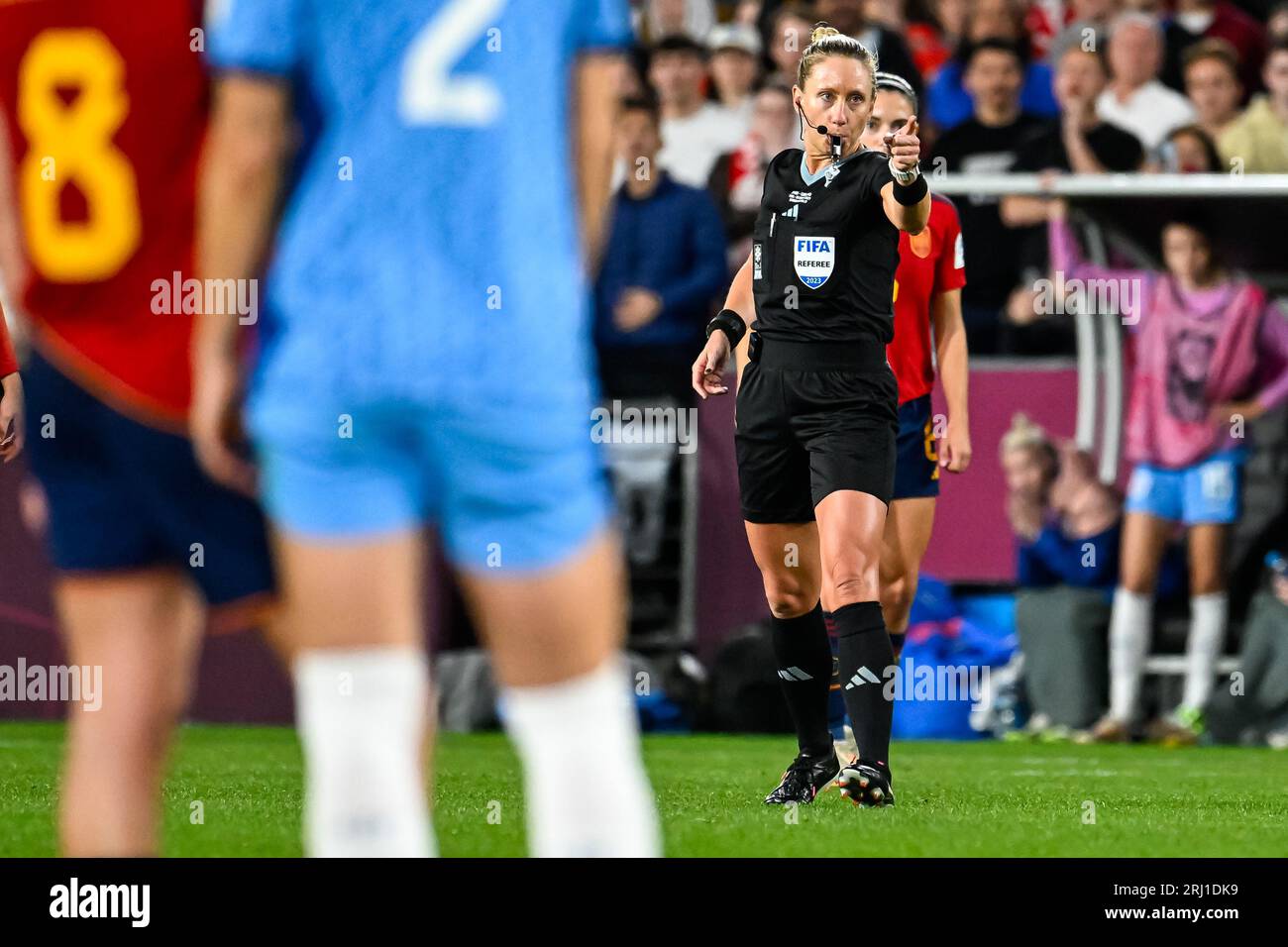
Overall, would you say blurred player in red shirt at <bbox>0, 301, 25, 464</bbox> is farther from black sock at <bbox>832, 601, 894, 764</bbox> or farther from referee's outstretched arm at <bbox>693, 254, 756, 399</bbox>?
black sock at <bbox>832, 601, 894, 764</bbox>

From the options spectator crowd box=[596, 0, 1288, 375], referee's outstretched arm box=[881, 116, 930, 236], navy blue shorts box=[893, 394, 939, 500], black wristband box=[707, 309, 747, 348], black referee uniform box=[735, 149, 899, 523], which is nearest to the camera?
referee's outstretched arm box=[881, 116, 930, 236]

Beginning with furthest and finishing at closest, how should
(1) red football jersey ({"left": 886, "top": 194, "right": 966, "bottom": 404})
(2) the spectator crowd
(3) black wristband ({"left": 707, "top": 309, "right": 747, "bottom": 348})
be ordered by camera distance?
(2) the spectator crowd, (1) red football jersey ({"left": 886, "top": 194, "right": 966, "bottom": 404}), (3) black wristband ({"left": 707, "top": 309, "right": 747, "bottom": 348})

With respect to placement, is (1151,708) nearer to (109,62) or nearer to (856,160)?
(856,160)

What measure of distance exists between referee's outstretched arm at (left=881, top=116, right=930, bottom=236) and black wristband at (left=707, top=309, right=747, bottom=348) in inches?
26.7

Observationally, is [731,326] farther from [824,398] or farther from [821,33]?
[821,33]

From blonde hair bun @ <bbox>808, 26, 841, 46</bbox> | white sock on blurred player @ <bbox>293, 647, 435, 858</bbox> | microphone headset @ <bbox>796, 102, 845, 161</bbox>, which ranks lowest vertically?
white sock on blurred player @ <bbox>293, 647, 435, 858</bbox>

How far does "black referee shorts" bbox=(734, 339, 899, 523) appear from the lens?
709 cm

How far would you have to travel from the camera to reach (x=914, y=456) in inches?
341

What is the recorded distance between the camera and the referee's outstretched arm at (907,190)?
634cm

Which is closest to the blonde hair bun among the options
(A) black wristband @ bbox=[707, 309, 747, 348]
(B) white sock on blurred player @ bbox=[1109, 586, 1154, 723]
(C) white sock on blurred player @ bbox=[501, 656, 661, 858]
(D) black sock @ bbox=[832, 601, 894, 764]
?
(A) black wristband @ bbox=[707, 309, 747, 348]

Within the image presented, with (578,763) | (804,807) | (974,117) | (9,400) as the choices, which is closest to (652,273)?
(974,117)

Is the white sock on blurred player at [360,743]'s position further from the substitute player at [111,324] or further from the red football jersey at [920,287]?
the red football jersey at [920,287]

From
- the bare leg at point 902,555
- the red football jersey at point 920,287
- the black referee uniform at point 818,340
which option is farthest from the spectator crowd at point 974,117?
the black referee uniform at point 818,340

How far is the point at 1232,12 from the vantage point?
48.0 ft
